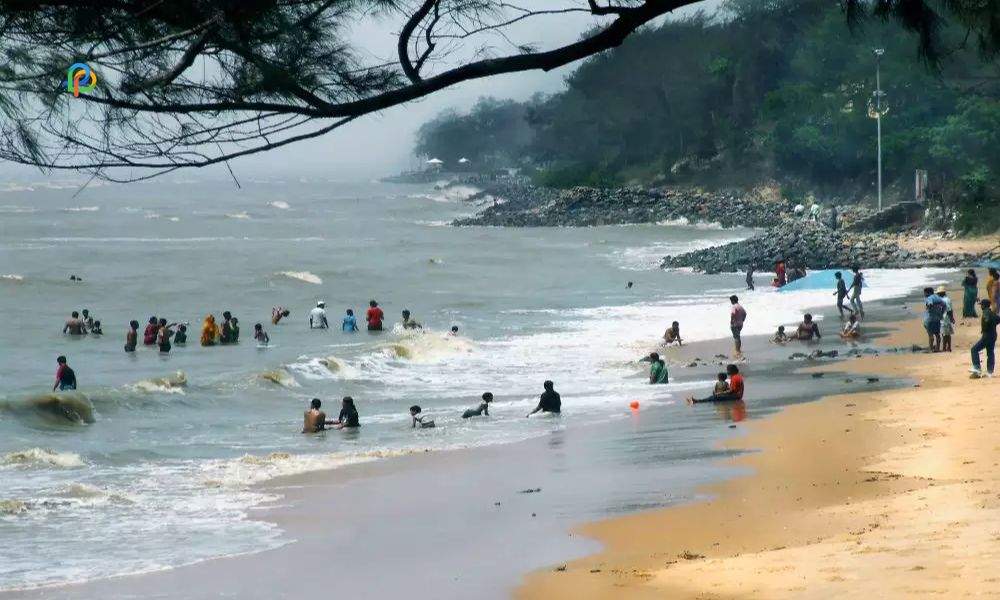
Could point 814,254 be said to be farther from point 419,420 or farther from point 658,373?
point 419,420

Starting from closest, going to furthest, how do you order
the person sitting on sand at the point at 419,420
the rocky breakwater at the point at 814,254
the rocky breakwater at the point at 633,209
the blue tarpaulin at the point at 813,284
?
1. the person sitting on sand at the point at 419,420
2. the blue tarpaulin at the point at 813,284
3. the rocky breakwater at the point at 814,254
4. the rocky breakwater at the point at 633,209

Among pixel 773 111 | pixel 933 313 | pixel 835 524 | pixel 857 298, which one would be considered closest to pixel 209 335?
pixel 857 298

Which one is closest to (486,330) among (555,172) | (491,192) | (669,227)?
(669,227)

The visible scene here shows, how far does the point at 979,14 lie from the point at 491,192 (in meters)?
127

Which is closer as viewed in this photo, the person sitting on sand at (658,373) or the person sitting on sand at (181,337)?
the person sitting on sand at (658,373)

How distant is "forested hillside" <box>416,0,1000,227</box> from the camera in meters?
65.9

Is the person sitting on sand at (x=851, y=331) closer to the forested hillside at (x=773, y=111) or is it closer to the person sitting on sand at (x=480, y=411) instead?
the person sitting on sand at (x=480, y=411)

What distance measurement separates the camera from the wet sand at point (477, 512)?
1038cm

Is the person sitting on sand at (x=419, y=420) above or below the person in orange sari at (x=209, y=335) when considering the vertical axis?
below

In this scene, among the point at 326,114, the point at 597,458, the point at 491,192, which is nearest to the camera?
the point at 326,114

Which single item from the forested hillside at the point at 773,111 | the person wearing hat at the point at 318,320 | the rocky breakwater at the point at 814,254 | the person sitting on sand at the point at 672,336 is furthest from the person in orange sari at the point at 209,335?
the forested hillside at the point at 773,111

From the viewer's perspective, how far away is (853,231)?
5406cm

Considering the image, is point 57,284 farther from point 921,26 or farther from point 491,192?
point 491,192

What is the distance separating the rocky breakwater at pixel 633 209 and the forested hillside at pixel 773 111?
12.1 feet
